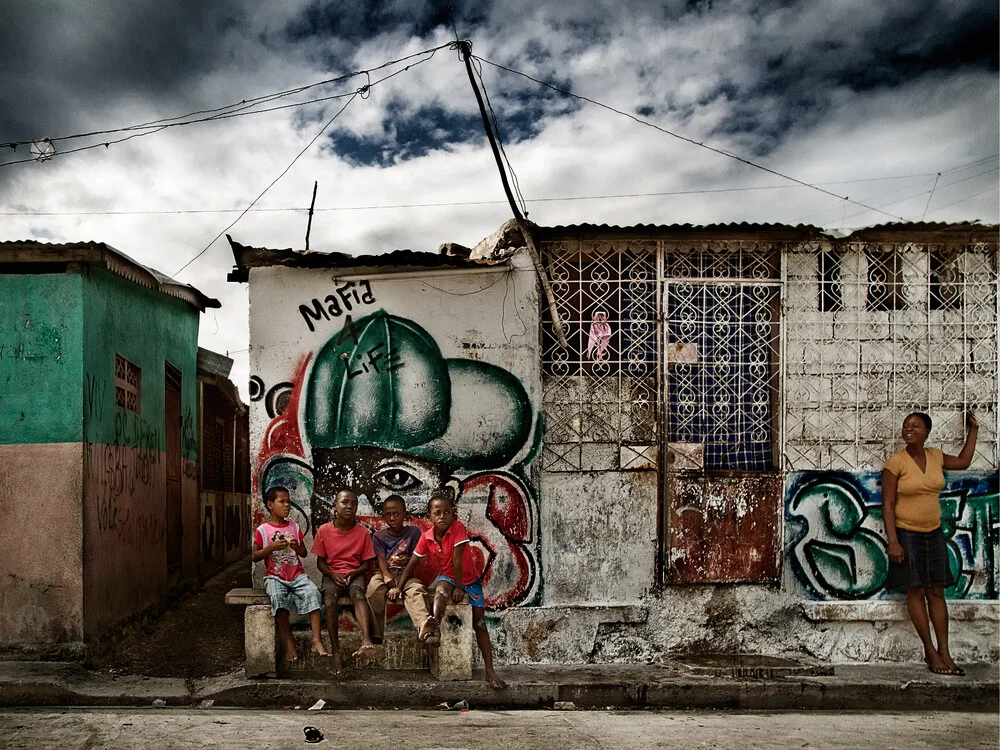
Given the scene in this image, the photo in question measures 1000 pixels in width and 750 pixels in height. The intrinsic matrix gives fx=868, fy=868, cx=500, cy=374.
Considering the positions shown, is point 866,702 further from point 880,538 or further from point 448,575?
point 448,575

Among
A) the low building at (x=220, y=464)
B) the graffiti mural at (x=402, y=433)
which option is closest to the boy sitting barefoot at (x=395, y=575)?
the graffiti mural at (x=402, y=433)

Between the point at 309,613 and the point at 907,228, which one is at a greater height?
the point at 907,228

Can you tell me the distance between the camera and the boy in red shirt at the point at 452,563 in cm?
650

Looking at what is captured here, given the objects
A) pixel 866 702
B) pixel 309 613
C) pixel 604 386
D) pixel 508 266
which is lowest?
pixel 866 702

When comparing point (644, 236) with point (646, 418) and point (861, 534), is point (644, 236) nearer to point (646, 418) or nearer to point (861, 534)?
point (646, 418)

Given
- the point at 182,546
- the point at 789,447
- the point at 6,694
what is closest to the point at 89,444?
the point at 6,694

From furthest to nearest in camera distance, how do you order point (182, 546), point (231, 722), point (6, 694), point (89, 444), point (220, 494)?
point (220, 494) < point (182, 546) < point (89, 444) < point (6, 694) < point (231, 722)

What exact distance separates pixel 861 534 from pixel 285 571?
4.74 meters

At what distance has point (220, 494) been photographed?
527 inches

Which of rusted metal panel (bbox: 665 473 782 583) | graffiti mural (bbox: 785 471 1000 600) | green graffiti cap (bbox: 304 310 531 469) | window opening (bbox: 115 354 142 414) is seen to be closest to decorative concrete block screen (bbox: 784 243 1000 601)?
graffiti mural (bbox: 785 471 1000 600)

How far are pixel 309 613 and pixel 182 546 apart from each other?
472 centimetres

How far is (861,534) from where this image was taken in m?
7.32

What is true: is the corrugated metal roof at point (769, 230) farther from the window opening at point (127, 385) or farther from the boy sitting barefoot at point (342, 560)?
the window opening at point (127, 385)

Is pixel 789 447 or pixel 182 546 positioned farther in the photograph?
pixel 182 546
